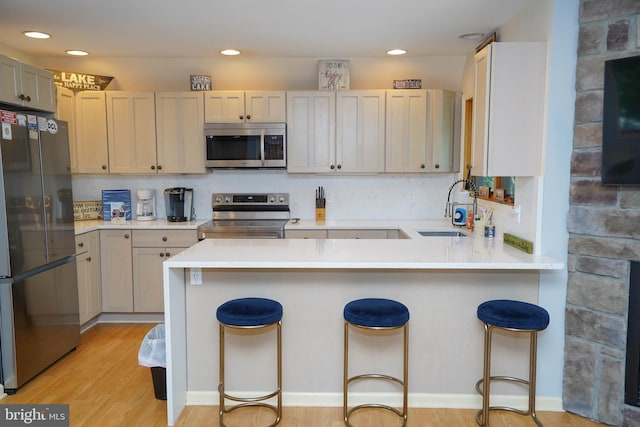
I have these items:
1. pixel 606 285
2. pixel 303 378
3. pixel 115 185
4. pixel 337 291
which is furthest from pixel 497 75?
pixel 115 185

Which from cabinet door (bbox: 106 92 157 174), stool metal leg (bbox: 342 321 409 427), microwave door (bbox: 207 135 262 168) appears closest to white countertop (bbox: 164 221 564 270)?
stool metal leg (bbox: 342 321 409 427)

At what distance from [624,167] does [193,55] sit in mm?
3605

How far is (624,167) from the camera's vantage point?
2.22 meters

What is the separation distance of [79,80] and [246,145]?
5.47 ft

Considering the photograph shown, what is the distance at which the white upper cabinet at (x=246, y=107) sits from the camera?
162 inches

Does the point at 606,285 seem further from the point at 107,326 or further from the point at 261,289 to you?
the point at 107,326

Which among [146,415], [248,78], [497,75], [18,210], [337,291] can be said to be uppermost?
[248,78]

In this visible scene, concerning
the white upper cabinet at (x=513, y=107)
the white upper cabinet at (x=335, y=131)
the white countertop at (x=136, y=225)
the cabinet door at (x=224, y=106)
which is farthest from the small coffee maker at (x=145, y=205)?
the white upper cabinet at (x=513, y=107)

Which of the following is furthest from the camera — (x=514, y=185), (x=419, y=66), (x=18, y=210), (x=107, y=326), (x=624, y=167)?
(x=419, y=66)

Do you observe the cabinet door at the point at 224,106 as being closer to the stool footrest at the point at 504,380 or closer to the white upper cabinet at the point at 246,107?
the white upper cabinet at the point at 246,107

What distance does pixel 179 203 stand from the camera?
432 centimetres

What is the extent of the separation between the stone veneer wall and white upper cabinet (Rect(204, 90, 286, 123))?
2.53 metres

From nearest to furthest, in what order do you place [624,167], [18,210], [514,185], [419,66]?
[624,167]
[18,210]
[514,185]
[419,66]

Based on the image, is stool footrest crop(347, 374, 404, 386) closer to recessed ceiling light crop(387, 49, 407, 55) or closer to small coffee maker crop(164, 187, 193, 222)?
small coffee maker crop(164, 187, 193, 222)
